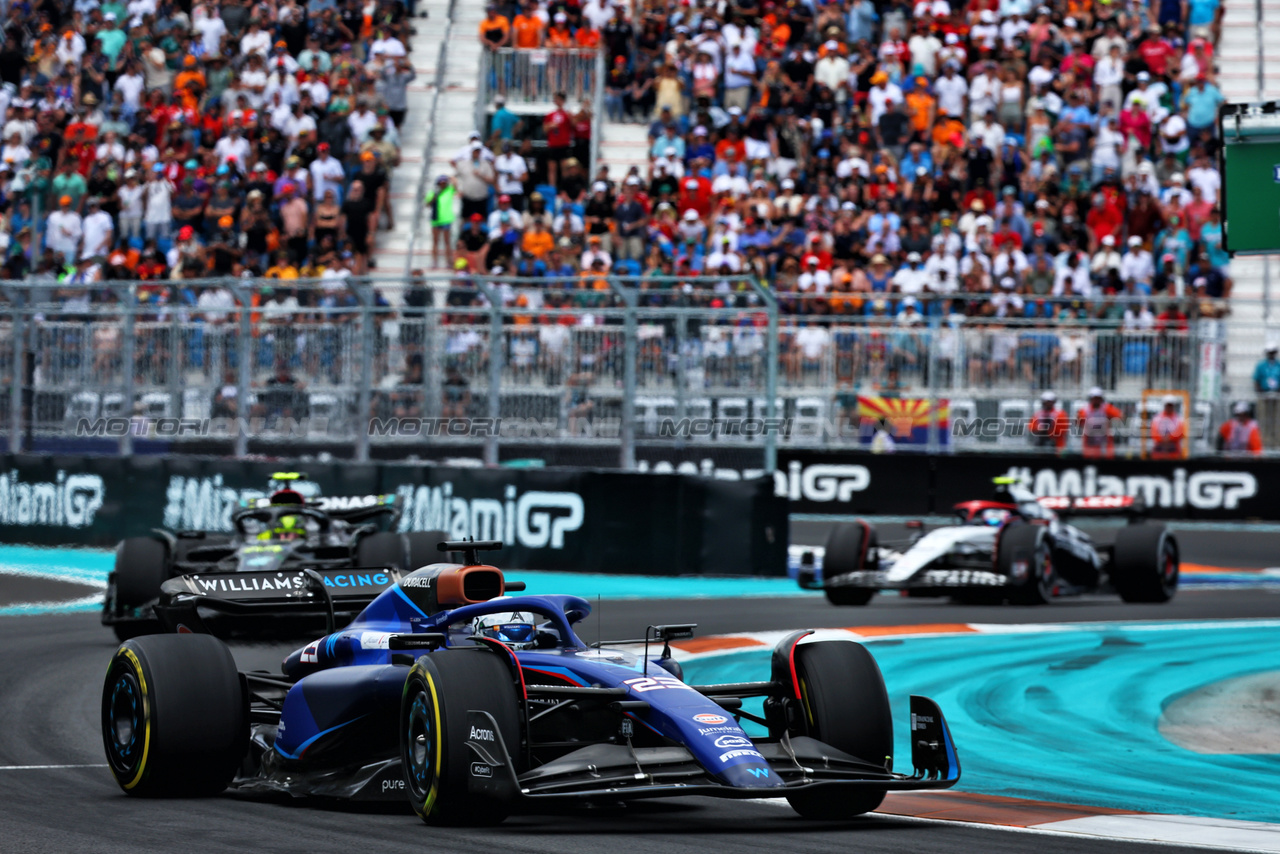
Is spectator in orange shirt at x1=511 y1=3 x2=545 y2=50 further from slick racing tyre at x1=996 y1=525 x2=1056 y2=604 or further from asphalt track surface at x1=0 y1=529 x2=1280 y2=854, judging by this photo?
asphalt track surface at x1=0 y1=529 x2=1280 y2=854

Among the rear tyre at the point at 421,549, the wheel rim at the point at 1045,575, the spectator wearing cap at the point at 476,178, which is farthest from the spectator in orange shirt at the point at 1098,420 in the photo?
the rear tyre at the point at 421,549

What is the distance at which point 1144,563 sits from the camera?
17.5 meters

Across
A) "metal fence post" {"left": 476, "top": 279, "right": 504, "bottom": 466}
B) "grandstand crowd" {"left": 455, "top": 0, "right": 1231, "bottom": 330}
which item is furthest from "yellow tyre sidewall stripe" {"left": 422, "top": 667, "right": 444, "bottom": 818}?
"grandstand crowd" {"left": 455, "top": 0, "right": 1231, "bottom": 330}

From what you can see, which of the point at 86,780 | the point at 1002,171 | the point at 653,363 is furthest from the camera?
the point at 1002,171

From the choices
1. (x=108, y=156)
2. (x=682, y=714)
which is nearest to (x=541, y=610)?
(x=682, y=714)

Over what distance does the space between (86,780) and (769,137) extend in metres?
19.5

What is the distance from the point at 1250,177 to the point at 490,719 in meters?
6.24

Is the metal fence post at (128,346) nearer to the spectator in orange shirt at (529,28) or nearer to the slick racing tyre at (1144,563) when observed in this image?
the spectator in orange shirt at (529,28)

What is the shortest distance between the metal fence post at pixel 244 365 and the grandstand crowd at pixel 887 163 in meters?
4.83

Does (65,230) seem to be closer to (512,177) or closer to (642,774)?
(512,177)

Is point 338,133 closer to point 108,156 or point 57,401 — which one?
point 108,156

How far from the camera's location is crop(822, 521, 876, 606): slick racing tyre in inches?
667

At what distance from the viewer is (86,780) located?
8.35 m

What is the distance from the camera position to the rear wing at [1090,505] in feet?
58.7
